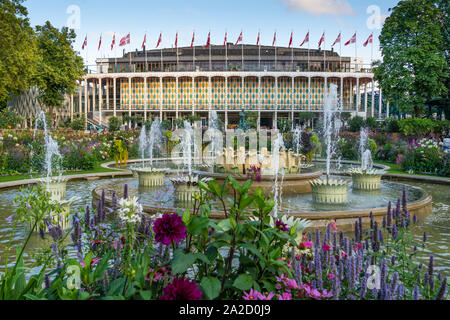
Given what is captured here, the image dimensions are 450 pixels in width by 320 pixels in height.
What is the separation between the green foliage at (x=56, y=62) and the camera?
39469 millimetres

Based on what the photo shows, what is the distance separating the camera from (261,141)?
26.3 metres

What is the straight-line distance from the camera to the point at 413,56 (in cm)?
2717

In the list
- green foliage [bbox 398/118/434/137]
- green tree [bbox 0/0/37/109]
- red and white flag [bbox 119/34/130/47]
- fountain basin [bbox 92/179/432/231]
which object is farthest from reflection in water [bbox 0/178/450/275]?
red and white flag [bbox 119/34/130/47]

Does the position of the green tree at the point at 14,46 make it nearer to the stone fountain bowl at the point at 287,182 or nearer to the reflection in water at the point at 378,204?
the reflection in water at the point at 378,204

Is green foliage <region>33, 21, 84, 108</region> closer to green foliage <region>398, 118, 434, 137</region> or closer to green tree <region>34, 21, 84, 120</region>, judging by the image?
green tree <region>34, 21, 84, 120</region>

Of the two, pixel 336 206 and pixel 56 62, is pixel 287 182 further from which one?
pixel 56 62

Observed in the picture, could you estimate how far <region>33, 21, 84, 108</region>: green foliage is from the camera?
3947cm

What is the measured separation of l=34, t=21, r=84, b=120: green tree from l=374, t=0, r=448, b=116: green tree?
2880cm

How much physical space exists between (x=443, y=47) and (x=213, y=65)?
4129 centimetres

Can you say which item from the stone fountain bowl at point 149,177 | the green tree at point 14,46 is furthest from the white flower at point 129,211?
the green tree at point 14,46

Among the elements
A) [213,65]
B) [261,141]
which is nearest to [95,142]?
[261,141]

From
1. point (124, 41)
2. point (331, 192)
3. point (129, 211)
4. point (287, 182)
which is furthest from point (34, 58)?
point (129, 211)

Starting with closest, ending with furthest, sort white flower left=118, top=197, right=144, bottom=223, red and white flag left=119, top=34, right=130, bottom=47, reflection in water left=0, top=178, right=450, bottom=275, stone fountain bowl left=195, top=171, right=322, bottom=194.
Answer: white flower left=118, top=197, right=144, bottom=223, reflection in water left=0, top=178, right=450, bottom=275, stone fountain bowl left=195, top=171, right=322, bottom=194, red and white flag left=119, top=34, right=130, bottom=47

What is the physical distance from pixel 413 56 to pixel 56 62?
104ft
